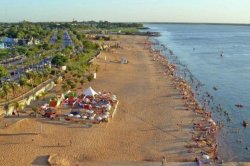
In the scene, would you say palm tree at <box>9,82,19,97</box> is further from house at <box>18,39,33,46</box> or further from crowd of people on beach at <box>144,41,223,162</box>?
house at <box>18,39,33,46</box>

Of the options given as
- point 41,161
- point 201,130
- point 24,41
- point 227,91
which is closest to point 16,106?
point 41,161

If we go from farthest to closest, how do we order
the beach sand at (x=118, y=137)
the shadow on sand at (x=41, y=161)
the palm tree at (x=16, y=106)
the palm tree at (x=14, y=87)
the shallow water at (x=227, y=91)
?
the palm tree at (x=14, y=87) < the palm tree at (x=16, y=106) < the shallow water at (x=227, y=91) < the beach sand at (x=118, y=137) < the shadow on sand at (x=41, y=161)

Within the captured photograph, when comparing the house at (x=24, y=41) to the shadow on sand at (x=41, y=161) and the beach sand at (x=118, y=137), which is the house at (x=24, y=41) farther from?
the shadow on sand at (x=41, y=161)

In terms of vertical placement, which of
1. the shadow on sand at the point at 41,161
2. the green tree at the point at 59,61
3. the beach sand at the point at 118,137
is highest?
the green tree at the point at 59,61

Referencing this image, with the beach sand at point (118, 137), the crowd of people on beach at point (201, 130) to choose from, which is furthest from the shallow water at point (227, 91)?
the beach sand at point (118, 137)

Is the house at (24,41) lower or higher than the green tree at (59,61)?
lower

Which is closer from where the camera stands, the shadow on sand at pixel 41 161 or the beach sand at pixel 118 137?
the shadow on sand at pixel 41 161

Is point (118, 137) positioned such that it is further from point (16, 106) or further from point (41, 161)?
point (16, 106)

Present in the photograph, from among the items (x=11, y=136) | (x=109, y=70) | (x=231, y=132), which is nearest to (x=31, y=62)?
(x=109, y=70)

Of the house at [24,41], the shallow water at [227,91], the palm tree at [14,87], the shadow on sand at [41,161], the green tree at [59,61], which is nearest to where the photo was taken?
the shadow on sand at [41,161]

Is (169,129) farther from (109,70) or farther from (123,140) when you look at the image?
(109,70)

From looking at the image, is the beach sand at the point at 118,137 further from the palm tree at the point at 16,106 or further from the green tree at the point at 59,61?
the green tree at the point at 59,61
